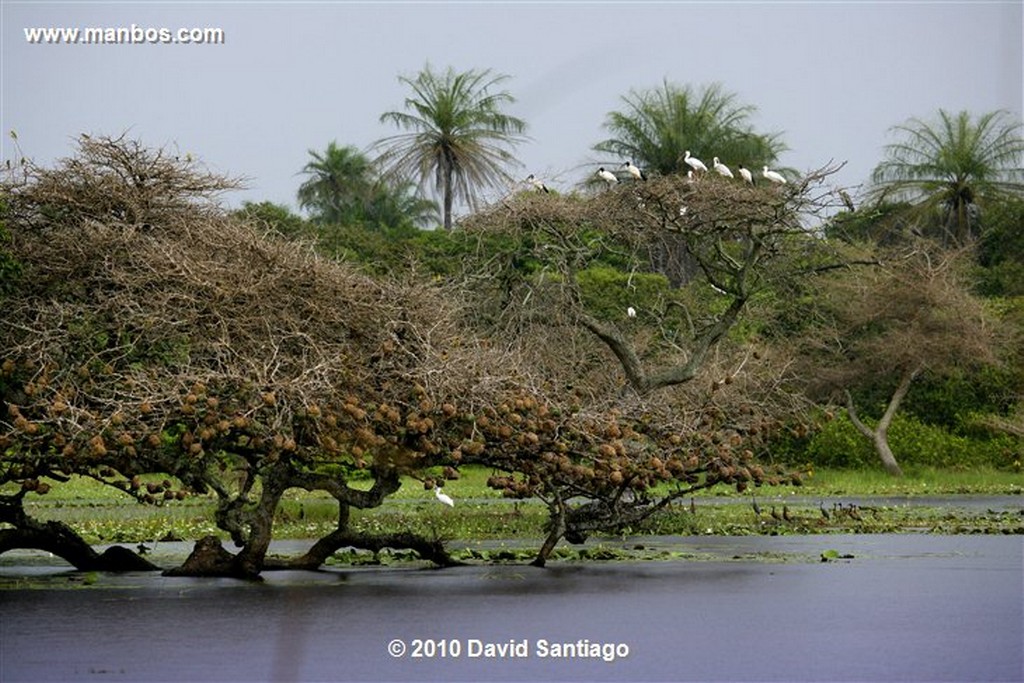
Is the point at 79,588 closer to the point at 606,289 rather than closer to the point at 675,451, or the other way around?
the point at 675,451

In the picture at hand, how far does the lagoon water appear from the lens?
50.5 feet

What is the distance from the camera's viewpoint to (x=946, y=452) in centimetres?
4353

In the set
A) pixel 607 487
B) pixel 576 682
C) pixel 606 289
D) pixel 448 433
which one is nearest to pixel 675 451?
pixel 607 487

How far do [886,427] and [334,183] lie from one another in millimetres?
30213

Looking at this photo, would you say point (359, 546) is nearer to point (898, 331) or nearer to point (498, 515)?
point (498, 515)

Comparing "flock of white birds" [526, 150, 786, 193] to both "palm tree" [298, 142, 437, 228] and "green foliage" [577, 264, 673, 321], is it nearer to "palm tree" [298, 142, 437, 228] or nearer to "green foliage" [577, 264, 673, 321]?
"green foliage" [577, 264, 673, 321]

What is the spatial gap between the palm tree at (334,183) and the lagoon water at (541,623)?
4478 cm

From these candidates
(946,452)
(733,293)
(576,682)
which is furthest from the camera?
(946,452)

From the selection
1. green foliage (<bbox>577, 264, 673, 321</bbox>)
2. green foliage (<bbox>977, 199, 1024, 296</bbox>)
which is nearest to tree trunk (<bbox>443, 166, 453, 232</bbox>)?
green foliage (<bbox>577, 264, 673, 321</bbox>)

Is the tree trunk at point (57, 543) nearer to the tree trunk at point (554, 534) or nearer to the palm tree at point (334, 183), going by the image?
the tree trunk at point (554, 534)

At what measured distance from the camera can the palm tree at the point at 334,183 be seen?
220 feet

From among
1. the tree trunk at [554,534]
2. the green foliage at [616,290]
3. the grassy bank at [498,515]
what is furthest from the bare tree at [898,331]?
the tree trunk at [554,534]

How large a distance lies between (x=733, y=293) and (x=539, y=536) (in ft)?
18.0

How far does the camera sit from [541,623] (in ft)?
57.1
